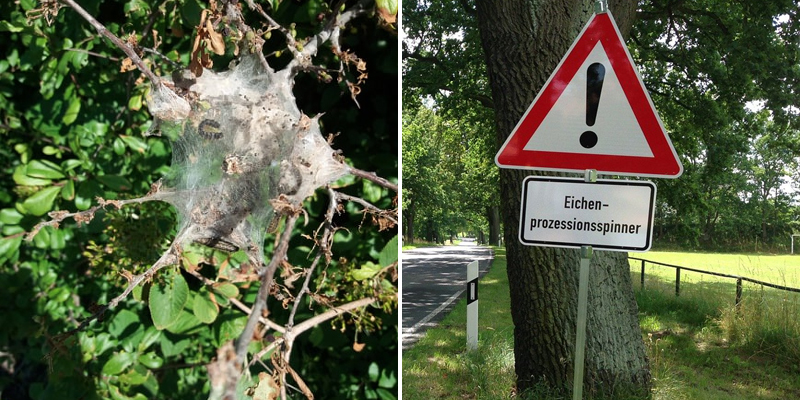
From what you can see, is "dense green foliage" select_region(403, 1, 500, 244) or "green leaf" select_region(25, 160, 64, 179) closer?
"green leaf" select_region(25, 160, 64, 179)

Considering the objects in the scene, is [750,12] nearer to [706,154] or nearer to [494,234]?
[706,154]

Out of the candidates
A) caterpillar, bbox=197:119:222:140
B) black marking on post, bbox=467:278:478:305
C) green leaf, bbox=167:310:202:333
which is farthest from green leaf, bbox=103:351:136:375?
black marking on post, bbox=467:278:478:305

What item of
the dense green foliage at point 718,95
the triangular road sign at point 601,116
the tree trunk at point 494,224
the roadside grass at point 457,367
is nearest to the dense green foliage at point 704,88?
the dense green foliage at point 718,95

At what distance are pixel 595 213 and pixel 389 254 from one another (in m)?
0.92

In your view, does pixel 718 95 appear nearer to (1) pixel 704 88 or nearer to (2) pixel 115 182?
(1) pixel 704 88

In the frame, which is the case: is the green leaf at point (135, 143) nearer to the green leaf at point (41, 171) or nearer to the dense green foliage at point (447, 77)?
the green leaf at point (41, 171)

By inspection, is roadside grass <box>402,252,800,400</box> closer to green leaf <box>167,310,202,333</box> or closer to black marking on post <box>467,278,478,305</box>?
black marking on post <box>467,278,478,305</box>

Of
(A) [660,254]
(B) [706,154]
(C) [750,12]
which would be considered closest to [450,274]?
(A) [660,254]

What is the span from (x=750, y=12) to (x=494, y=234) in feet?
67.3

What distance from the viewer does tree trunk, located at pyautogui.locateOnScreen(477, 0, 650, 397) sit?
12.9 ft

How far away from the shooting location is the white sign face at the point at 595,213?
2365mm

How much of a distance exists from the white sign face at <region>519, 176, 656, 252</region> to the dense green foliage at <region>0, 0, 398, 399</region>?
725mm

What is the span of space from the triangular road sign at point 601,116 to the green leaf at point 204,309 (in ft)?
4.84

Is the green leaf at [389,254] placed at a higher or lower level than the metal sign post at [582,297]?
higher
